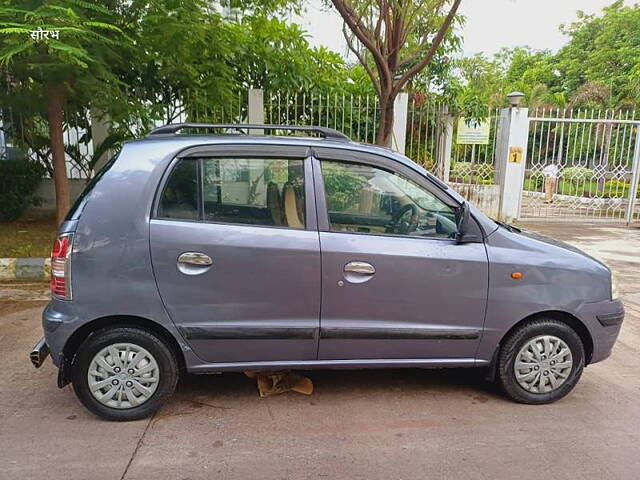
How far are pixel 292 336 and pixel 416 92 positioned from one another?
26.4 feet

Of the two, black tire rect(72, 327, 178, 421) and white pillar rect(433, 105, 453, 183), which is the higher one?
white pillar rect(433, 105, 453, 183)

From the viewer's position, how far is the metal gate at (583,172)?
35.4 ft

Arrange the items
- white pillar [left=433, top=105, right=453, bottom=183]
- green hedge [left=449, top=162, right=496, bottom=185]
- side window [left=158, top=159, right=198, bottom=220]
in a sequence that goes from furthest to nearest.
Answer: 1. green hedge [left=449, top=162, right=496, bottom=185]
2. white pillar [left=433, top=105, right=453, bottom=183]
3. side window [left=158, top=159, right=198, bottom=220]

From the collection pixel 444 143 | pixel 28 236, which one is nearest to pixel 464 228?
pixel 28 236

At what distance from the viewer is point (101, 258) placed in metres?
2.98

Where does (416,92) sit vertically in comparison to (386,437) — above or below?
above

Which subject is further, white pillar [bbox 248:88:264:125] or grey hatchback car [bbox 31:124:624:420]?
white pillar [bbox 248:88:264:125]

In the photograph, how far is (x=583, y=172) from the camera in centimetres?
1100

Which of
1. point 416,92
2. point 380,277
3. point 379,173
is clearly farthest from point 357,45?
point 380,277

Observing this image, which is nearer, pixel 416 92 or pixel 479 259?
pixel 479 259

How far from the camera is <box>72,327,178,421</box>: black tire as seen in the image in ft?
9.99

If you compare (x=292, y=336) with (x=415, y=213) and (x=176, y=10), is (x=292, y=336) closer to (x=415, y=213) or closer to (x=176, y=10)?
(x=415, y=213)

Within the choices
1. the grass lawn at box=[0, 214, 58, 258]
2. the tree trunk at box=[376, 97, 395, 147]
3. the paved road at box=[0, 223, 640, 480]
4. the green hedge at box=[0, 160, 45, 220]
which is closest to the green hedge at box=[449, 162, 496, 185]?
the tree trunk at box=[376, 97, 395, 147]

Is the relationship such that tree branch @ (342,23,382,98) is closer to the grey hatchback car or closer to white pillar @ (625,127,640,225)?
the grey hatchback car
